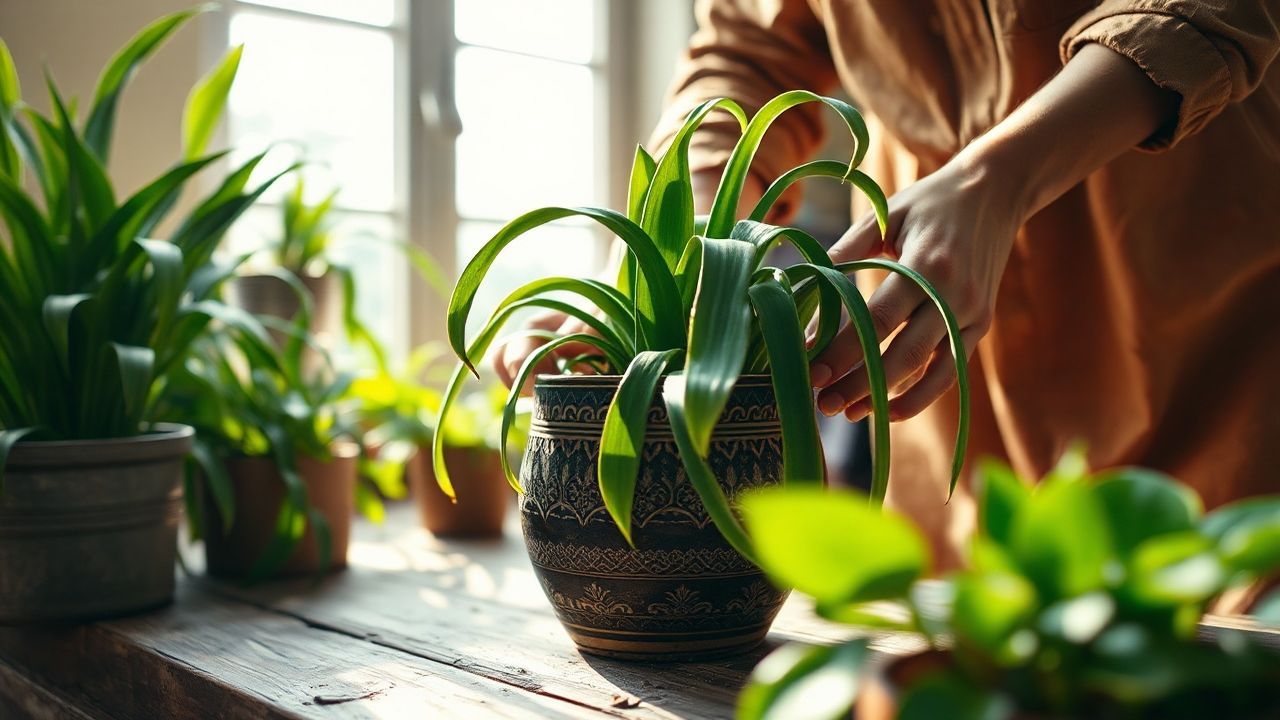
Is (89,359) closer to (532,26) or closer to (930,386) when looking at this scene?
(930,386)

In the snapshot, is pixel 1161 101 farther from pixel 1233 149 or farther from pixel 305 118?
pixel 305 118

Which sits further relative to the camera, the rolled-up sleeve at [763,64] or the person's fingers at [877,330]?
the rolled-up sleeve at [763,64]

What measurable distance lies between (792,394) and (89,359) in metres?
0.65

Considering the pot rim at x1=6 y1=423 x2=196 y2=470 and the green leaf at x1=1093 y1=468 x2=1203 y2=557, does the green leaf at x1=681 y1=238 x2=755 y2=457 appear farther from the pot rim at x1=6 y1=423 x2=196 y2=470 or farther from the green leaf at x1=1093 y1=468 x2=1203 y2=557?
the pot rim at x1=6 y1=423 x2=196 y2=470

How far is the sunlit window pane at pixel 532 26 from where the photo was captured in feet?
8.29

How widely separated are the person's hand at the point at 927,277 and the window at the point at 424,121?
4.84ft

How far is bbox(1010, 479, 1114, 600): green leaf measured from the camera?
10.6 inches

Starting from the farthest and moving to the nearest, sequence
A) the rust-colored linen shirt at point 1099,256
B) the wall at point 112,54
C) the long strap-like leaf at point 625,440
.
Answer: the wall at point 112,54, the rust-colored linen shirt at point 1099,256, the long strap-like leaf at point 625,440

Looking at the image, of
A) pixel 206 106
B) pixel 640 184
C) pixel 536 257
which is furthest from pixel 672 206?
pixel 536 257

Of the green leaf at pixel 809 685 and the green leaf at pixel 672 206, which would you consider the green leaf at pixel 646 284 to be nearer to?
the green leaf at pixel 672 206

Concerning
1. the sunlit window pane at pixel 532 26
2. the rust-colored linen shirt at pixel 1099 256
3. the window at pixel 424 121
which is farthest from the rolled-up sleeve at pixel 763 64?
the sunlit window pane at pixel 532 26

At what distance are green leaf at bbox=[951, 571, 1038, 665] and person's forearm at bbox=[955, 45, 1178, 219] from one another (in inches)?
16.2

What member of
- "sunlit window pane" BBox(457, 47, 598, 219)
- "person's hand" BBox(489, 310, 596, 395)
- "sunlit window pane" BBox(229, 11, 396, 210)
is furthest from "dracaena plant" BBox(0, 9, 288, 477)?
"sunlit window pane" BBox(457, 47, 598, 219)

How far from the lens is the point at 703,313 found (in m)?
0.49
